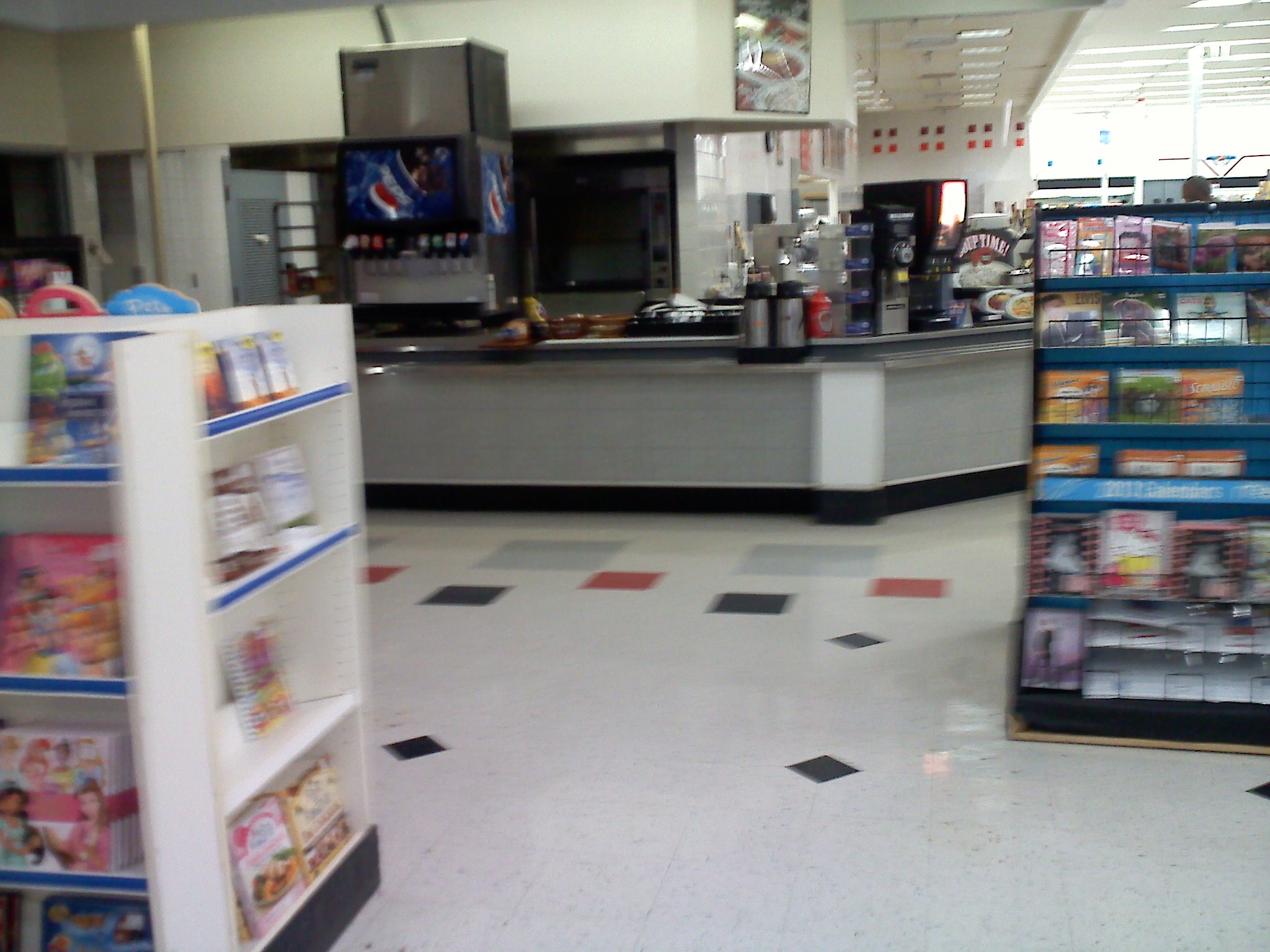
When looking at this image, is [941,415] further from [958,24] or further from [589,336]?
[958,24]

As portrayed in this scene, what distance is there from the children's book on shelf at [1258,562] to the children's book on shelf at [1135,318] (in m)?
0.52

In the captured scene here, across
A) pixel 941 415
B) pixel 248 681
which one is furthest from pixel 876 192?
pixel 248 681

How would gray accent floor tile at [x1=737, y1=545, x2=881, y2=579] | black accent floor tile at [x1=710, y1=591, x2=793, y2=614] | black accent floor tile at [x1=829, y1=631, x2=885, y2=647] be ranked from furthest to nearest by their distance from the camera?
gray accent floor tile at [x1=737, y1=545, x2=881, y2=579] < black accent floor tile at [x1=710, y1=591, x2=793, y2=614] < black accent floor tile at [x1=829, y1=631, x2=885, y2=647]

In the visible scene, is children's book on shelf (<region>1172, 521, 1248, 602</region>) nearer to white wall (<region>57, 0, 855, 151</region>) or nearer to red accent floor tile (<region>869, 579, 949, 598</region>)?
red accent floor tile (<region>869, 579, 949, 598</region>)

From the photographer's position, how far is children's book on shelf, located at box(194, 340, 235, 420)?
6.73 feet

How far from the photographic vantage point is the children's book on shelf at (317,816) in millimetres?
2365

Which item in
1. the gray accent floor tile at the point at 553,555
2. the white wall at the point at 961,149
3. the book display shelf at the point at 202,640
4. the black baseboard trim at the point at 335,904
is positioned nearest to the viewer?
the book display shelf at the point at 202,640

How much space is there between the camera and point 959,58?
44.0 feet

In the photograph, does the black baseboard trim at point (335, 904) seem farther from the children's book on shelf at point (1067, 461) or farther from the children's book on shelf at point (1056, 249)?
the children's book on shelf at point (1056, 249)

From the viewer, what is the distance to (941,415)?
607 centimetres

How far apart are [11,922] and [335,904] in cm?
57

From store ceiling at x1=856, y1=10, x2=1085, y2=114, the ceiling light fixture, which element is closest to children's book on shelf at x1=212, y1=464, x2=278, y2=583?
store ceiling at x1=856, y1=10, x2=1085, y2=114

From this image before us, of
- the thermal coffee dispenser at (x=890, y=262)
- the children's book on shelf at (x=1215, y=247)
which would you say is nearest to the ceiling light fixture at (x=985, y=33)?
the thermal coffee dispenser at (x=890, y=262)

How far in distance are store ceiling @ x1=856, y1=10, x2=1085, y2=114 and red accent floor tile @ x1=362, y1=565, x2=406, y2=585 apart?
5.22 meters
